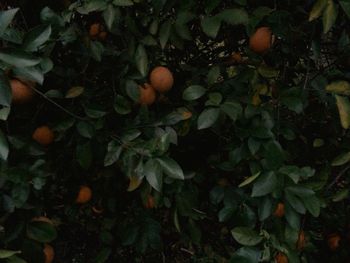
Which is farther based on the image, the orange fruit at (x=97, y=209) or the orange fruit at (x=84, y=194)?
the orange fruit at (x=97, y=209)

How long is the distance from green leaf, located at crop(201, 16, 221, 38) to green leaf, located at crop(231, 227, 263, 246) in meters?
0.46

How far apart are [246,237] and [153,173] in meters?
0.24

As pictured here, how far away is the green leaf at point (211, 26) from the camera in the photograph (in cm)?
122

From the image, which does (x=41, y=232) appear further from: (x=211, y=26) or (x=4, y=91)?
(x=211, y=26)

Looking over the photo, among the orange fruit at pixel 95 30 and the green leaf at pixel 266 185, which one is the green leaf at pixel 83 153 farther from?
the green leaf at pixel 266 185

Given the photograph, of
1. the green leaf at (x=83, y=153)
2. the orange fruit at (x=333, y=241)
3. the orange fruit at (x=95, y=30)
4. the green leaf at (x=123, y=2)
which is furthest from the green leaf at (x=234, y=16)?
the orange fruit at (x=333, y=241)

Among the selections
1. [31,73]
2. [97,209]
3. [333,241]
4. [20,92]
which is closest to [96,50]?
[20,92]

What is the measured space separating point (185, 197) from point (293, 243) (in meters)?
0.35

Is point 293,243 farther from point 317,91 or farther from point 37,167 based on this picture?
point 37,167

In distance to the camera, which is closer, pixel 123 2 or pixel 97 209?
pixel 123 2

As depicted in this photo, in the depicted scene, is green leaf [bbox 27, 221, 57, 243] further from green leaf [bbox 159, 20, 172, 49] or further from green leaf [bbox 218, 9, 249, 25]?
green leaf [bbox 218, 9, 249, 25]

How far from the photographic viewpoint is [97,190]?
1621mm

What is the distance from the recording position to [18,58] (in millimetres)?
885

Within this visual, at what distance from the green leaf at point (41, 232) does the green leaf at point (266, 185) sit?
44 centimetres
